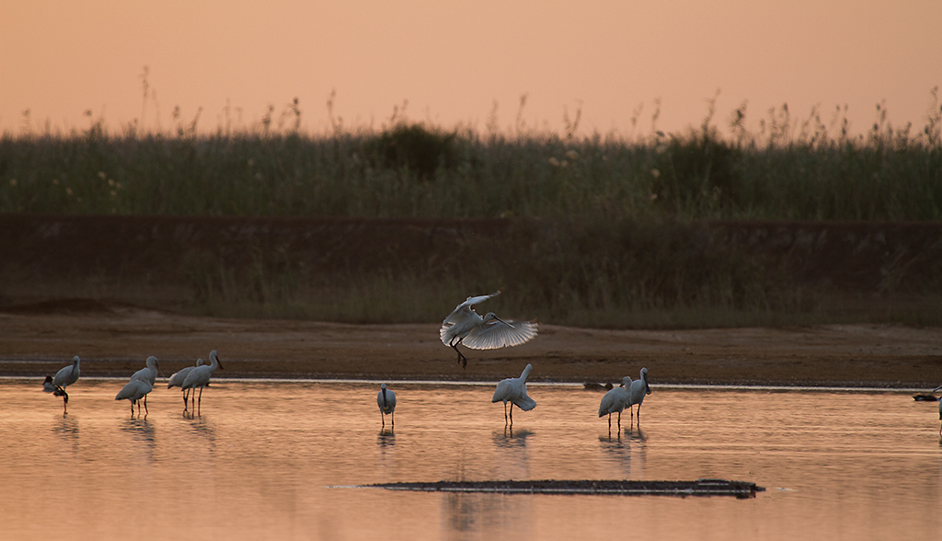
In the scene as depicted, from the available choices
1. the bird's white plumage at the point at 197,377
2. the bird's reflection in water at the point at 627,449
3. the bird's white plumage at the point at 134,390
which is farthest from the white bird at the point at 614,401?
the bird's white plumage at the point at 134,390

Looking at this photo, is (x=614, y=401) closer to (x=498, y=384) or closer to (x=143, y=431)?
(x=498, y=384)

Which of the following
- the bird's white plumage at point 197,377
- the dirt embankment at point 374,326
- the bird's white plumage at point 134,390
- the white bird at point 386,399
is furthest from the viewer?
the dirt embankment at point 374,326

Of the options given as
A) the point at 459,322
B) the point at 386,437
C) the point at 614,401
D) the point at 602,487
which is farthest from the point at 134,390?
the point at 602,487

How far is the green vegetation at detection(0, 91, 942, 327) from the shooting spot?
22188 mm

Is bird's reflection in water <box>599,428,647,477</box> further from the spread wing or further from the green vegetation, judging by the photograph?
the green vegetation

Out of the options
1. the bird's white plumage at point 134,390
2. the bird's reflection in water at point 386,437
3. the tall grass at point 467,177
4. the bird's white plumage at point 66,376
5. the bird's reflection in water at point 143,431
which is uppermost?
the tall grass at point 467,177

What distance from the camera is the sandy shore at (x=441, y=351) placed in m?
15.1

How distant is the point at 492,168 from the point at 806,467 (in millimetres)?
23502

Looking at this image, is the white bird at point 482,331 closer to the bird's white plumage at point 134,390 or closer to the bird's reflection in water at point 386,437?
the bird's reflection in water at point 386,437

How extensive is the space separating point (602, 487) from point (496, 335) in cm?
412

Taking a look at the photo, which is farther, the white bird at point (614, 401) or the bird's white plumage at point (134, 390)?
the bird's white plumage at point (134, 390)

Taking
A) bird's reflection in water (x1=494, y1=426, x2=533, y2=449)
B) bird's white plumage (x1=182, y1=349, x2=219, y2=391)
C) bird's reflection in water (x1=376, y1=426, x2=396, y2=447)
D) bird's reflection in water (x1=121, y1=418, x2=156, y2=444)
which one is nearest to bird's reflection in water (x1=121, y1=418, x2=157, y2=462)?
bird's reflection in water (x1=121, y1=418, x2=156, y2=444)

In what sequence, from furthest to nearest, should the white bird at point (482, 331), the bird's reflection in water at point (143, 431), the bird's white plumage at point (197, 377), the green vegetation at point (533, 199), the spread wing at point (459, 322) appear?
the green vegetation at point (533, 199)
the bird's white plumage at point (197, 377)
the white bird at point (482, 331)
the spread wing at point (459, 322)
the bird's reflection in water at point (143, 431)

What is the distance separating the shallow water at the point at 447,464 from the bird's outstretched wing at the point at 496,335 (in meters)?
0.68
